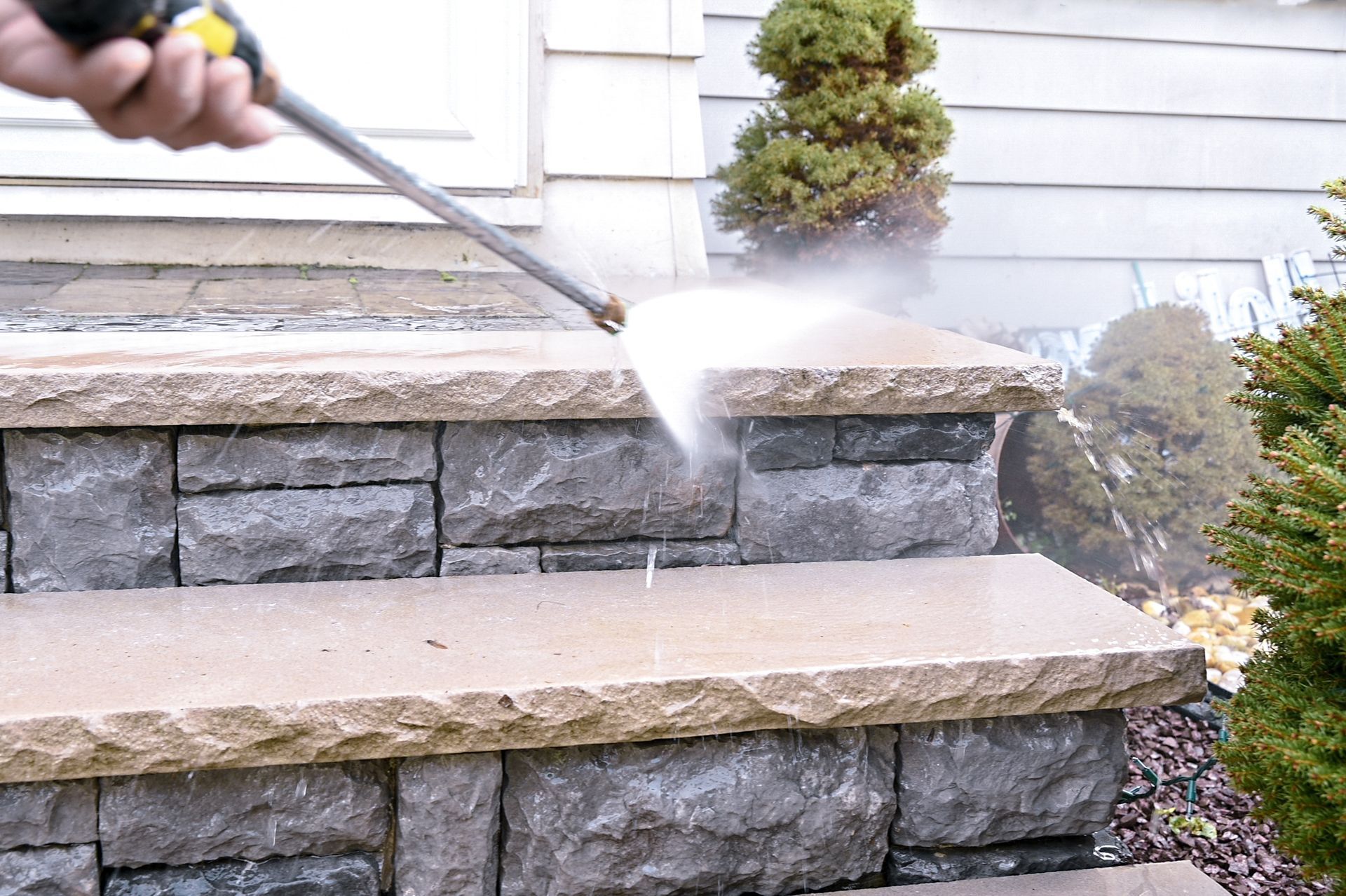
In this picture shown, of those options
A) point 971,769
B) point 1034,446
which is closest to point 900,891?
point 971,769

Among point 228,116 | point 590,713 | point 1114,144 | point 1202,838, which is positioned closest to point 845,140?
point 1114,144

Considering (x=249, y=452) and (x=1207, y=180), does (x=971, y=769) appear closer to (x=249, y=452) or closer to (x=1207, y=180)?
(x=249, y=452)

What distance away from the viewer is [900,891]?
5.10ft

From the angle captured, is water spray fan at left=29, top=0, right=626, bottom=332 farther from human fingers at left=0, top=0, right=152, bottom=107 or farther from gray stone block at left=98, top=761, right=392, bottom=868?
gray stone block at left=98, top=761, right=392, bottom=868

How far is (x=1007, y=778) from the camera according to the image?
161 cm

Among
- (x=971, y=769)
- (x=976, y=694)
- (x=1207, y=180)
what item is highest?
(x=1207, y=180)

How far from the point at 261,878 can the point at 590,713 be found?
0.51 meters

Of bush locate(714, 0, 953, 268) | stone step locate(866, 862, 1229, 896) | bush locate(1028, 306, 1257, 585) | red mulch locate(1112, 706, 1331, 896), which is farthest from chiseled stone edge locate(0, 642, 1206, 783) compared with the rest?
bush locate(714, 0, 953, 268)

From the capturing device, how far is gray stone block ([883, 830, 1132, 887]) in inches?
63.9

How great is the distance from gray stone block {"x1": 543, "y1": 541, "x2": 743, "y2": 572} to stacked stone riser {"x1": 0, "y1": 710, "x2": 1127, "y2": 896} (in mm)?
438

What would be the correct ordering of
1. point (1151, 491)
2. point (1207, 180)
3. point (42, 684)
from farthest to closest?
point (1207, 180) → point (1151, 491) → point (42, 684)

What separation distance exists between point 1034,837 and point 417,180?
4.47ft

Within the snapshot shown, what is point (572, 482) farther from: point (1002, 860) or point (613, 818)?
point (1002, 860)

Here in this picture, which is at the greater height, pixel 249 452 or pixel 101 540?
pixel 249 452
